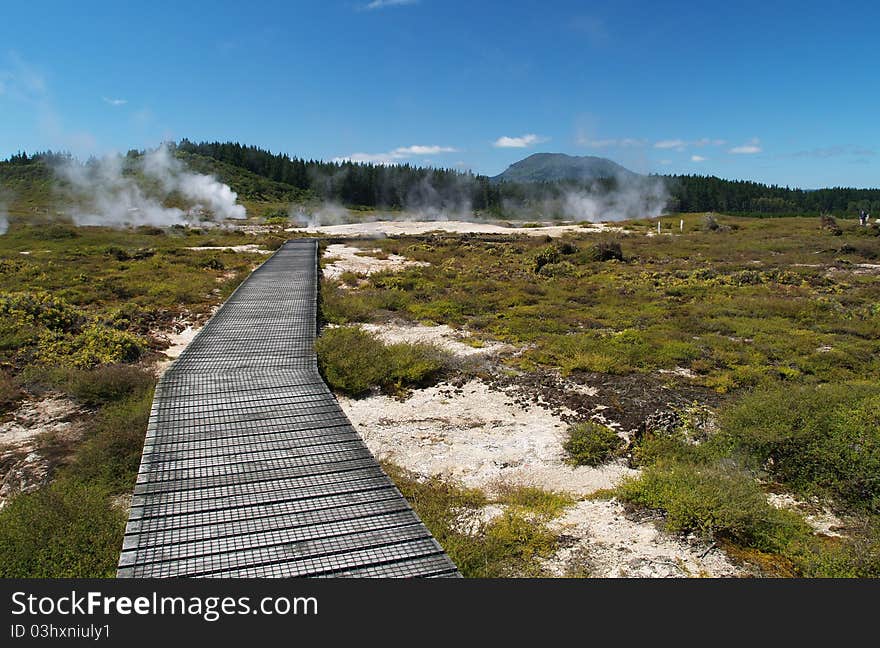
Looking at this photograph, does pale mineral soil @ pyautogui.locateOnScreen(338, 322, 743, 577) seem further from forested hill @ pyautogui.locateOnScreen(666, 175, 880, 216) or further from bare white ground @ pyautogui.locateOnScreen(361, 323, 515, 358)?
forested hill @ pyautogui.locateOnScreen(666, 175, 880, 216)

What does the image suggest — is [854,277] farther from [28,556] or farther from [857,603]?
[28,556]

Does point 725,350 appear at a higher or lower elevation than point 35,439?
higher

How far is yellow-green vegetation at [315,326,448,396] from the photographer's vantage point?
11.3 metres

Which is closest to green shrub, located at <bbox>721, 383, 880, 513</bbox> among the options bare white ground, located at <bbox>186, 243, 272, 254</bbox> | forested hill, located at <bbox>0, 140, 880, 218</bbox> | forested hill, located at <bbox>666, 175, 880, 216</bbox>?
bare white ground, located at <bbox>186, 243, 272, 254</bbox>

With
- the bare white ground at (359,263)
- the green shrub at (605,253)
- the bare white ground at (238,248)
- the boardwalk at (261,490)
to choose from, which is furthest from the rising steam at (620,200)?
the boardwalk at (261,490)

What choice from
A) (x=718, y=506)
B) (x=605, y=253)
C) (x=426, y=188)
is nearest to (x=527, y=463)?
(x=718, y=506)

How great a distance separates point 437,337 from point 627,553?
10.4 metres

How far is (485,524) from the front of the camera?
6508 mm

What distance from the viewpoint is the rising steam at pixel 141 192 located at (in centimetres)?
6744

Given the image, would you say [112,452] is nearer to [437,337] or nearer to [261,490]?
[261,490]

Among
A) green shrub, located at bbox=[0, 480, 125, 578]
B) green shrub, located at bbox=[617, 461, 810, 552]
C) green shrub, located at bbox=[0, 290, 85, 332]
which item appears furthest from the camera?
green shrub, located at bbox=[0, 290, 85, 332]

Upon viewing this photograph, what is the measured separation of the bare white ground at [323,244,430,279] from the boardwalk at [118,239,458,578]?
59.3 feet

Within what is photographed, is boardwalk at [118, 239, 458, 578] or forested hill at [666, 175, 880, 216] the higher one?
forested hill at [666, 175, 880, 216]

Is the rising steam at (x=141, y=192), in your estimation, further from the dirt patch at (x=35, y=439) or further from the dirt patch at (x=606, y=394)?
the dirt patch at (x=606, y=394)
